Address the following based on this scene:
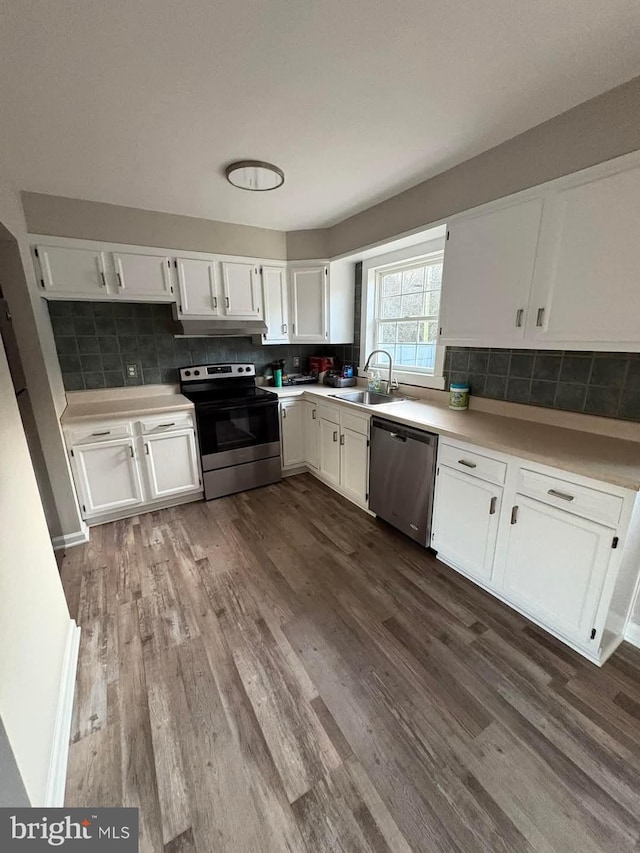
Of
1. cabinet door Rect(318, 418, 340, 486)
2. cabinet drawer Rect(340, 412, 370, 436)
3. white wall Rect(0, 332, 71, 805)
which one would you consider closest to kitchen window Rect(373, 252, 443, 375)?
cabinet drawer Rect(340, 412, 370, 436)

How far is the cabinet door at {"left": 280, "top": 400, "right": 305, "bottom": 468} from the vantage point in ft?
11.0

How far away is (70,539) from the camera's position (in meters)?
2.50

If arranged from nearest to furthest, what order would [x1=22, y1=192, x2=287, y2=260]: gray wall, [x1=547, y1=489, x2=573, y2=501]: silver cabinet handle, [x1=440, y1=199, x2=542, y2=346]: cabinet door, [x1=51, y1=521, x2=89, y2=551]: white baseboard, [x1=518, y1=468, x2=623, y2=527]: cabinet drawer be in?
[x1=518, y1=468, x2=623, y2=527]: cabinet drawer → [x1=547, y1=489, x2=573, y2=501]: silver cabinet handle → [x1=440, y1=199, x2=542, y2=346]: cabinet door → [x1=22, y1=192, x2=287, y2=260]: gray wall → [x1=51, y1=521, x2=89, y2=551]: white baseboard

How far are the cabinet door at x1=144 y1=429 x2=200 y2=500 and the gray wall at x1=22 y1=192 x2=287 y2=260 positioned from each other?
5.04 feet

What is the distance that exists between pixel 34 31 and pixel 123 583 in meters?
2.47

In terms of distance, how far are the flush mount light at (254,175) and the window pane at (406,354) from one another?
163 centimetres

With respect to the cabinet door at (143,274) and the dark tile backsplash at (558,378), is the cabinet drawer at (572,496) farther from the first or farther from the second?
the cabinet door at (143,274)

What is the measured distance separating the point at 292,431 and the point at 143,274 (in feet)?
5.99

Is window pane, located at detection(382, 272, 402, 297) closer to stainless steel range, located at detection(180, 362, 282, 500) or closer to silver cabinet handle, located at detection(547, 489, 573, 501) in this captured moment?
stainless steel range, located at detection(180, 362, 282, 500)

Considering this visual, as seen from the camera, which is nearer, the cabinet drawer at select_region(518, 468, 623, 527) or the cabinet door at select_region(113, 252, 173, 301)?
the cabinet drawer at select_region(518, 468, 623, 527)

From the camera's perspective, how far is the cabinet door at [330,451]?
3.06 meters

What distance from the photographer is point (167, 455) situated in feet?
9.45

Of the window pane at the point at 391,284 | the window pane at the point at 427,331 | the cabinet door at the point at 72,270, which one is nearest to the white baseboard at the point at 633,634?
the window pane at the point at 427,331

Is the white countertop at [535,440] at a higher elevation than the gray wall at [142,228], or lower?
lower
